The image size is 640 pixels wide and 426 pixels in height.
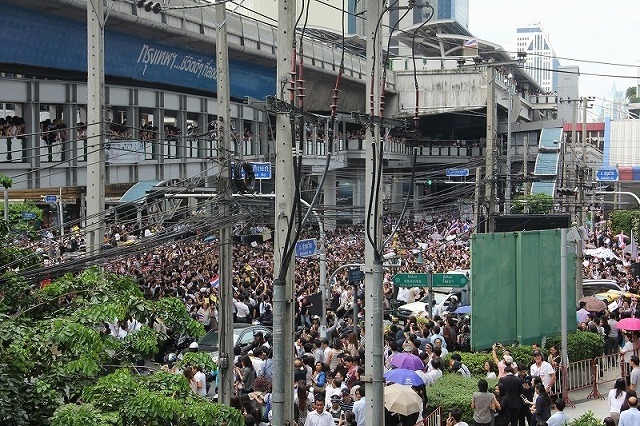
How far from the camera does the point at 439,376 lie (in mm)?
17719

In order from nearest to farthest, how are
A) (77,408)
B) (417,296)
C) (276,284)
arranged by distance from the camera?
(77,408)
(276,284)
(417,296)

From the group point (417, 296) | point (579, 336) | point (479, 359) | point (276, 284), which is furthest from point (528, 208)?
point (276, 284)

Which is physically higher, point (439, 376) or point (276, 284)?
point (276, 284)

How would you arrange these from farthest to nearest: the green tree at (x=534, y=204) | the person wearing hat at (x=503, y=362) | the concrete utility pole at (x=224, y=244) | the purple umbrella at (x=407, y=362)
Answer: the green tree at (x=534, y=204) → the person wearing hat at (x=503, y=362) → the purple umbrella at (x=407, y=362) → the concrete utility pole at (x=224, y=244)

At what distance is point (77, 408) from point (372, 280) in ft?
20.2

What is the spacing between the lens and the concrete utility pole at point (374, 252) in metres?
13.7

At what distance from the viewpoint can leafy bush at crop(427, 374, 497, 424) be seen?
53.8 ft

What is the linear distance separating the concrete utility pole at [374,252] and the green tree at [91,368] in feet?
11.3

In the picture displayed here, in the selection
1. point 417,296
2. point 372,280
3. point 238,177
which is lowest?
point 417,296

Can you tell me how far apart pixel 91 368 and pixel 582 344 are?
14.9m

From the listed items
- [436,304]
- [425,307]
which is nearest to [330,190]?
[436,304]

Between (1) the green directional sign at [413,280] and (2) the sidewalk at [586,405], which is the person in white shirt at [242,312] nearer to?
(1) the green directional sign at [413,280]

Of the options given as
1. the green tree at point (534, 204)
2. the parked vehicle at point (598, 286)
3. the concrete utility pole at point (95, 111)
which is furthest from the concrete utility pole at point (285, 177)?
the green tree at point (534, 204)

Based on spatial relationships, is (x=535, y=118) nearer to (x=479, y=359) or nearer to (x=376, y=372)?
(x=479, y=359)
